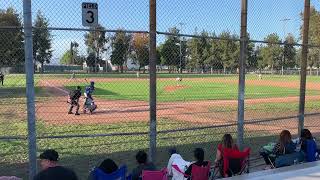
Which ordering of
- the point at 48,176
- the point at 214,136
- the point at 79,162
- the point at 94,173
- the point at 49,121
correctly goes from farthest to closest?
1. the point at 49,121
2. the point at 214,136
3. the point at 79,162
4. the point at 94,173
5. the point at 48,176

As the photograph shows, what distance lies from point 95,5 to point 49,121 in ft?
33.9

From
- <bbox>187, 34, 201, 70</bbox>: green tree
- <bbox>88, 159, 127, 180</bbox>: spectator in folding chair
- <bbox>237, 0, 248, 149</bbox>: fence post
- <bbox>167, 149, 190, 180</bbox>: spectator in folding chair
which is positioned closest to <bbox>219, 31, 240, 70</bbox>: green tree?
<bbox>187, 34, 201, 70</bbox>: green tree

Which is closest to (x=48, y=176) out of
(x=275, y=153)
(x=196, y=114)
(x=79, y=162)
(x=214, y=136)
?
(x=275, y=153)

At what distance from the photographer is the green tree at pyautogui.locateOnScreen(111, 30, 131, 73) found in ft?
27.6

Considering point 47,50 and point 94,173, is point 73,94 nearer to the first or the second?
point 47,50

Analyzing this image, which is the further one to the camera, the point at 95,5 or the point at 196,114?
the point at 196,114

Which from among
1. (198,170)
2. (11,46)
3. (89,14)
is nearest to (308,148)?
(198,170)

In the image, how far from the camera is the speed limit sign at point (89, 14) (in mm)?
6566

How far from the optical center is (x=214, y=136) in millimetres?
12391

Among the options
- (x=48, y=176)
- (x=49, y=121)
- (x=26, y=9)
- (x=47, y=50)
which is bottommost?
(x=49, y=121)

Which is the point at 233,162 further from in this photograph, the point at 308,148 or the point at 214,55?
the point at 214,55

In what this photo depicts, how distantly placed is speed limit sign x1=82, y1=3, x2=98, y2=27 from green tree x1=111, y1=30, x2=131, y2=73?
168 cm

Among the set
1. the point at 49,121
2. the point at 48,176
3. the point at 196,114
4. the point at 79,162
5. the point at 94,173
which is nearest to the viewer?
the point at 48,176

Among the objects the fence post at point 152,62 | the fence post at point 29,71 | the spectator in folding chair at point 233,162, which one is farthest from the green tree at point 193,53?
the fence post at point 29,71
